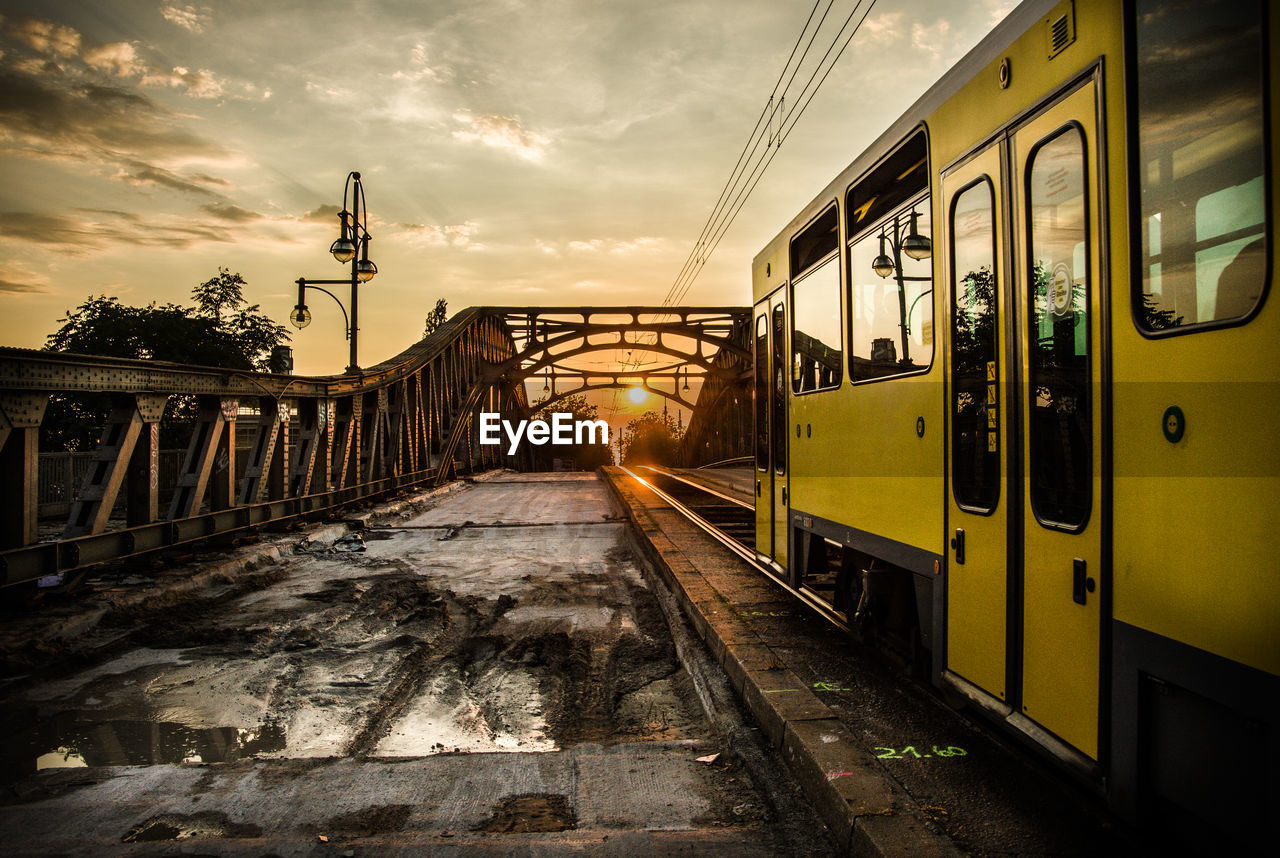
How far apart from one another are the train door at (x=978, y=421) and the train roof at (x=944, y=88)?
445mm

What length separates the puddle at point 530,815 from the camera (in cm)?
343

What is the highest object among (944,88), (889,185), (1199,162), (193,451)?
(944,88)

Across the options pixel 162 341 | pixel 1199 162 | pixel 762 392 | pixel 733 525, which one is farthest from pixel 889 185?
pixel 162 341

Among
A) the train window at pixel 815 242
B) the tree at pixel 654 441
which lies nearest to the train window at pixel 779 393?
the train window at pixel 815 242

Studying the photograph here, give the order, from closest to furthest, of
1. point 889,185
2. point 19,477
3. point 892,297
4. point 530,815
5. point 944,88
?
point 530,815, point 944,88, point 892,297, point 889,185, point 19,477

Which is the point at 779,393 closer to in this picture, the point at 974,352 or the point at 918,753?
the point at 974,352

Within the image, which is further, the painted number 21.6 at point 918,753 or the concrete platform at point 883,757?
the painted number 21.6 at point 918,753

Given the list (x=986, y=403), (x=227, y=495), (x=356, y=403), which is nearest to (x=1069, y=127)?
(x=986, y=403)

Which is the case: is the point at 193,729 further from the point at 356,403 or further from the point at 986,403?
the point at 356,403

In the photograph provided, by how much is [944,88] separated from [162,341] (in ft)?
133

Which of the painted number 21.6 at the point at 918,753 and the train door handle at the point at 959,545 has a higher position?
the train door handle at the point at 959,545

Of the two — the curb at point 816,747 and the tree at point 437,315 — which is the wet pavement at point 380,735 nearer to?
the curb at point 816,747

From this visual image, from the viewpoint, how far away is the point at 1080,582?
298 centimetres

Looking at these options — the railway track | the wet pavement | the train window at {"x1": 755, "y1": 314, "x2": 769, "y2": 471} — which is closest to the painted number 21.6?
the wet pavement
